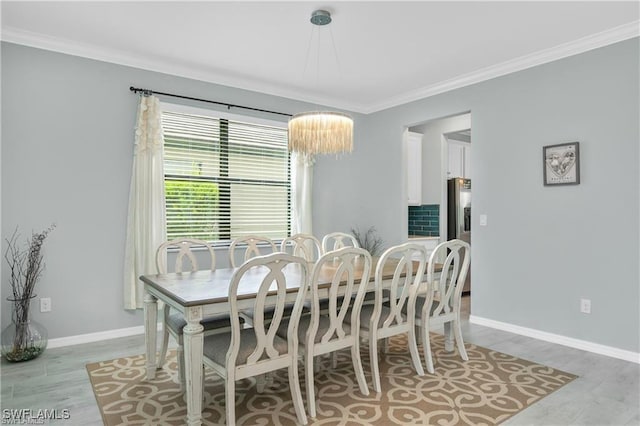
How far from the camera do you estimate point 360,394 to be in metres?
2.56

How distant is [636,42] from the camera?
3.20 m

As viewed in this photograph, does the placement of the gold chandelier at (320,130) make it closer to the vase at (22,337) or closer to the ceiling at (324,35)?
the ceiling at (324,35)

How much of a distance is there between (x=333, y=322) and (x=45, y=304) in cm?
264

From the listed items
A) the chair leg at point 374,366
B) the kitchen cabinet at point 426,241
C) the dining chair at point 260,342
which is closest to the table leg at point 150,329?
the dining chair at point 260,342

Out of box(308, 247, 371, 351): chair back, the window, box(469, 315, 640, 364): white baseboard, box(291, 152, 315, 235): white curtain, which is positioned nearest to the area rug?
box(308, 247, 371, 351): chair back

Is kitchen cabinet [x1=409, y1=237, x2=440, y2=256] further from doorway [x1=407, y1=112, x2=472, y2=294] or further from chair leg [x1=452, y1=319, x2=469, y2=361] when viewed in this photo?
chair leg [x1=452, y1=319, x2=469, y2=361]

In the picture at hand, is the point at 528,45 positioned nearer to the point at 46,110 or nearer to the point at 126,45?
the point at 126,45

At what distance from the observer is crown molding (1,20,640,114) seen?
331 cm

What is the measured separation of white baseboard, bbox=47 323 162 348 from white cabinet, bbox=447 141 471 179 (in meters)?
4.63

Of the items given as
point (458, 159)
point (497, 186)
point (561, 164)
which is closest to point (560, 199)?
point (561, 164)

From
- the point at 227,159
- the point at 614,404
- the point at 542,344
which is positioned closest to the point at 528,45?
the point at 542,344

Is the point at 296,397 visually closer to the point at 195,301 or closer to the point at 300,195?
the point at 195,301

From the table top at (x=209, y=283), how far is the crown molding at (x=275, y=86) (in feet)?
7.34

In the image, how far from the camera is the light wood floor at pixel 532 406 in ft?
7.52
